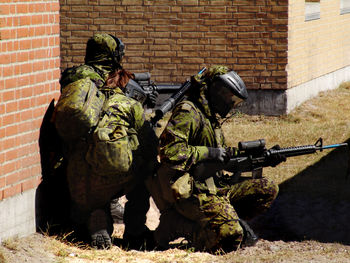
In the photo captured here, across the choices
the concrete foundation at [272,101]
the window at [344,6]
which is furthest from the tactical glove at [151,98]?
the window at [344,6]

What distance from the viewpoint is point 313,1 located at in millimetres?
→ 13430

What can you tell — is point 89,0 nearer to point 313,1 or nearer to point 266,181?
point 313,1

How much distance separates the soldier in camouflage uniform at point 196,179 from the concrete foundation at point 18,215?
115 cm

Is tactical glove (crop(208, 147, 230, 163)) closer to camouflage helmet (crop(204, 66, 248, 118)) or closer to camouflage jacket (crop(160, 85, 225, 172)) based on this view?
camouflage jacket (crop(160, 85, 225, 172))

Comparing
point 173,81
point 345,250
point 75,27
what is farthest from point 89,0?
point 345,250

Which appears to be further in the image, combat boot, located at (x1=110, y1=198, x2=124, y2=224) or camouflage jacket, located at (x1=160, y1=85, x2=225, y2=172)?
combat boot, located at (x1=110, y1=198, x2=124, y2=224)

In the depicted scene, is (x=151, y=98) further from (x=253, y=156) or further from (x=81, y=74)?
(x=253, y=156)

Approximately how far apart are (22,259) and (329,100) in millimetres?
8875

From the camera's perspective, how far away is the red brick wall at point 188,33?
11453 millimetres

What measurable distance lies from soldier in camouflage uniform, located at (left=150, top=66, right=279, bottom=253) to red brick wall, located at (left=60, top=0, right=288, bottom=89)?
17.6 ft

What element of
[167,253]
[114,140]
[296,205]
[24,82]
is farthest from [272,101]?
[24,82]

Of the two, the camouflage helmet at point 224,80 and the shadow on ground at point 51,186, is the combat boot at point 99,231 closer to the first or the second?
the shadow on ground at point 51,186

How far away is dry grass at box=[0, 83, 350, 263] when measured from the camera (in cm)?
582

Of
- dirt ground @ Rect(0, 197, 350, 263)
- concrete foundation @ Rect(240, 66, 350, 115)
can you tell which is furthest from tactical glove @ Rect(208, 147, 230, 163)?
concrete foundation @ Rect(240, 66, 350, 115)
